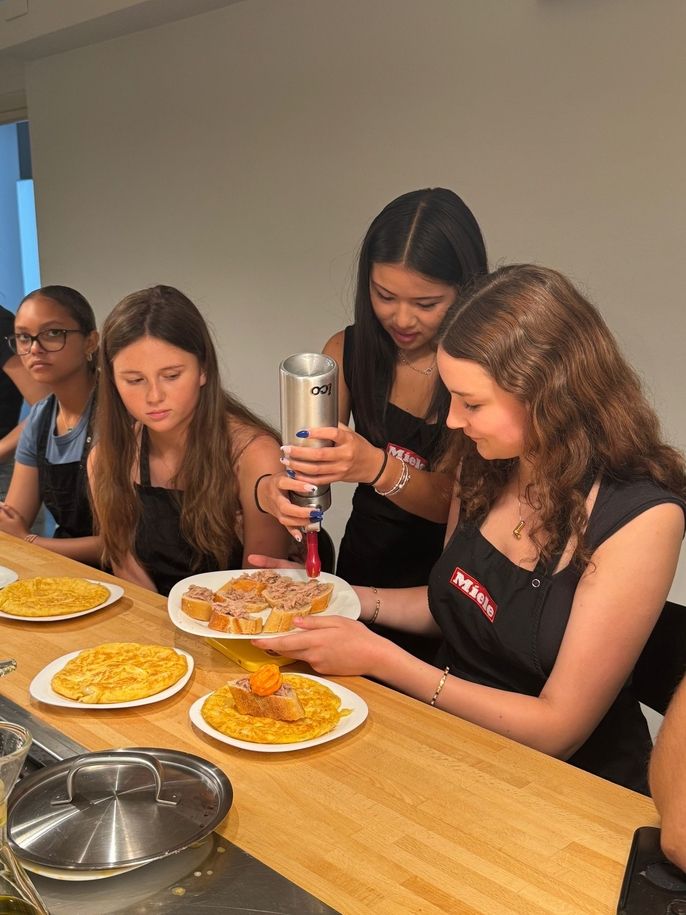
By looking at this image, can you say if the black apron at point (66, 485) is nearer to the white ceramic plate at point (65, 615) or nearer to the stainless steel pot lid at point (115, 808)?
the white ceramic plate at point (65, 615)

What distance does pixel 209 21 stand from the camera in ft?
15.5

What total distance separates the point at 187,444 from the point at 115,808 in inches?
55.0

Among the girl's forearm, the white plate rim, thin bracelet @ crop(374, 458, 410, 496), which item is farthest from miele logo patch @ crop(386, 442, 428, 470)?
the white plate rim

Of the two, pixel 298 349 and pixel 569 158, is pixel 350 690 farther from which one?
pixel 298 349

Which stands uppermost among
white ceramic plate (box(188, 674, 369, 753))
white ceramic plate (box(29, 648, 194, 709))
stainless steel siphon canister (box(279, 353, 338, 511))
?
stainless steel siphon canister (box(279, 353, 338, 511))

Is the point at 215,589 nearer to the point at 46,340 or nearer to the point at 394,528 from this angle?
the point at 394,528

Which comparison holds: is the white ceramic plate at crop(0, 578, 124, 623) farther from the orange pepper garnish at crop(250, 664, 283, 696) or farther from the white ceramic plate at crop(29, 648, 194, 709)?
the orange pepper garnish at crop(250, 664, 283, 696)

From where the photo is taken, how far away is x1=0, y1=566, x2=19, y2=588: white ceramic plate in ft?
7.53

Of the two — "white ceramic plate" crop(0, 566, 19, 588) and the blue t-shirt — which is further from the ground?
the blue t-shirt

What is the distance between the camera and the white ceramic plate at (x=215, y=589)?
1.74 meters

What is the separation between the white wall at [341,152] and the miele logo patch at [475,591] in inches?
64.9

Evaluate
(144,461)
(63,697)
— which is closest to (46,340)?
(144,461)

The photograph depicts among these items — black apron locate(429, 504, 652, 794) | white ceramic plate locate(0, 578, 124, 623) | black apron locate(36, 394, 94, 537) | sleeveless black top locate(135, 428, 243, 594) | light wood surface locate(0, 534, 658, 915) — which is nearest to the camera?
light wood surface locate(0, 534, 658, 915)

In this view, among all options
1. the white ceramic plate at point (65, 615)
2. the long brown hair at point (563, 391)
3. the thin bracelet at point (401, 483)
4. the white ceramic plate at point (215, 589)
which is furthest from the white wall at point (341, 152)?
the white ceramic plate at point (65, 615)
